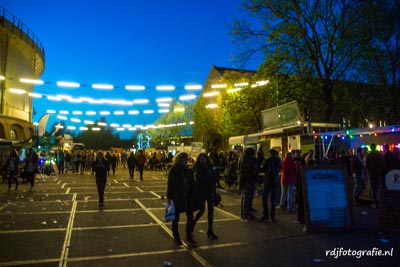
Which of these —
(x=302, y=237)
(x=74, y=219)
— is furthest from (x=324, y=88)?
(x=74, y=219)

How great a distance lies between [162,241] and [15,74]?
3134 centimetres

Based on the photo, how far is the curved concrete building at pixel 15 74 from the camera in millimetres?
29297

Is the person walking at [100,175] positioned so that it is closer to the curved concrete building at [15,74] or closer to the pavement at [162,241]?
the pavement at [162,241]

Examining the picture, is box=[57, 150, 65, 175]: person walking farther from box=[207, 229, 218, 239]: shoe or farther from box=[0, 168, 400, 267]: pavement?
box=[207, 229, 218, 239]: shoe

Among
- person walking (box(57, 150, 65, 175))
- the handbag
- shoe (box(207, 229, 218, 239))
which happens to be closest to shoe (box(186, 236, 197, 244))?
shoe (box(207, 229, 218, 239))

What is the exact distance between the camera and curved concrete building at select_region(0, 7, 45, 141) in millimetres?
29297

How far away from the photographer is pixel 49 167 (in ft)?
80.2

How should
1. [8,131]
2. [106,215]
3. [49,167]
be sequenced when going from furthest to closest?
[8,131], [49,167], [106,215]

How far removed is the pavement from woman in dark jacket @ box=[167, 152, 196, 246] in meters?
0.33

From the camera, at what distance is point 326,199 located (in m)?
7.48

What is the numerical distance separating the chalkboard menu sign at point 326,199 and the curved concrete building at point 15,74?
25195 millimetres

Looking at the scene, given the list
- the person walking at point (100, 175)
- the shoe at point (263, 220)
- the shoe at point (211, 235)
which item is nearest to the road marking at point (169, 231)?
the shoe at point (211, 235)

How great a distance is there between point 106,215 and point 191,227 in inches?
140

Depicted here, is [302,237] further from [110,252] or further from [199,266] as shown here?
[110,252]
